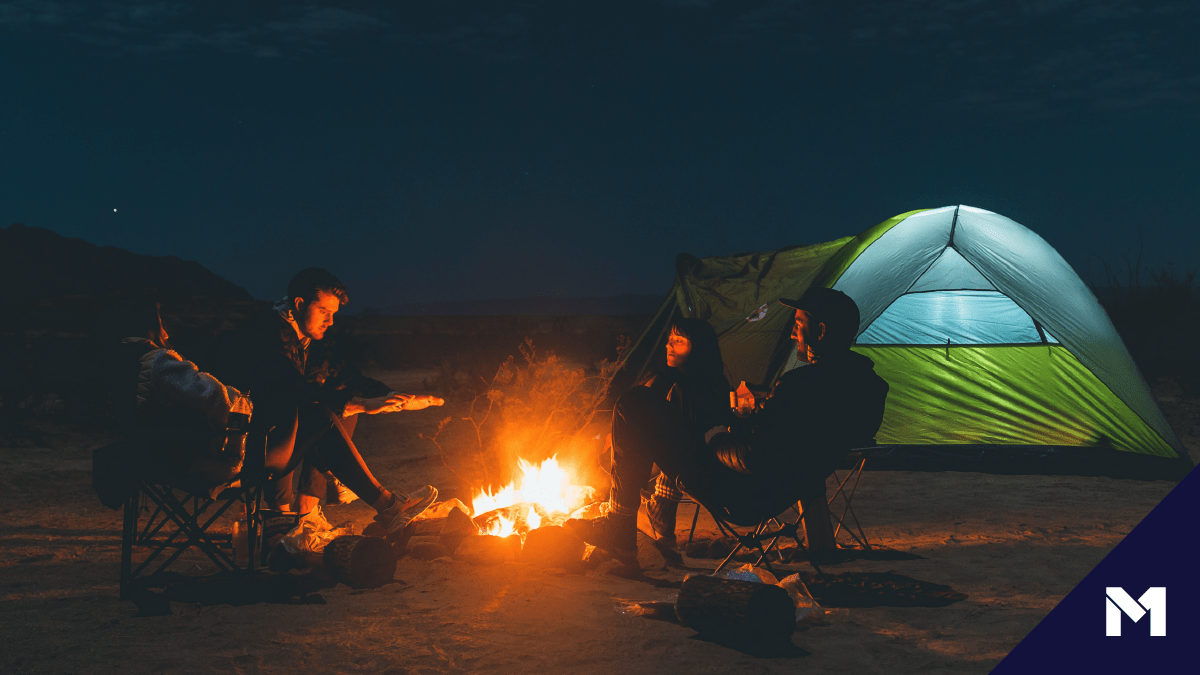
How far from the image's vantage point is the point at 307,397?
167 inches

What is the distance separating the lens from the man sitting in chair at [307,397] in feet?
13.6

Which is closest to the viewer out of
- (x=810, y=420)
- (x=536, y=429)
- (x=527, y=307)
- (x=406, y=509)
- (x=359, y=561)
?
(x=810, y=420)

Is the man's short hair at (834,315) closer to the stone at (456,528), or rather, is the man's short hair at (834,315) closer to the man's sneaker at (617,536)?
the man's sneaker at (617,536)

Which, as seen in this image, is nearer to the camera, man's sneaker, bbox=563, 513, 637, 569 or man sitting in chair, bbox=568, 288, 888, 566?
man sitting in chair, bbox=568, 288, 888, 566

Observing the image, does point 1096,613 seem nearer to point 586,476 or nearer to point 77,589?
point 586,476

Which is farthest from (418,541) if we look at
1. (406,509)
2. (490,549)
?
(490,549)

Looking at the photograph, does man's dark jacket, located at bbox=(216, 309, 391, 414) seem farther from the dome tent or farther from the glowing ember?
the dome tent

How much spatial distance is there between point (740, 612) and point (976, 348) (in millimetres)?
4825

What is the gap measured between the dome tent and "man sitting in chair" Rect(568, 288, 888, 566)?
2823 mm

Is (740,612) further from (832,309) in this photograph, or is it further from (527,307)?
(527,307)

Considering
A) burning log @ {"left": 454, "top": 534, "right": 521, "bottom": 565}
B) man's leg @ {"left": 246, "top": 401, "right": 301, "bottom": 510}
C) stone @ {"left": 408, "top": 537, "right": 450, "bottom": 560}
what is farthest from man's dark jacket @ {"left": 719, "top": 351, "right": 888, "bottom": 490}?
man's leg @ {"left": 246, "top": 401, "right": 301, "bottom": 510}

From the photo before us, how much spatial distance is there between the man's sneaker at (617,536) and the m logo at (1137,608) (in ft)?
6.69

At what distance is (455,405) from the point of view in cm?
1270

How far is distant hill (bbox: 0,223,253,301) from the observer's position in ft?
152
